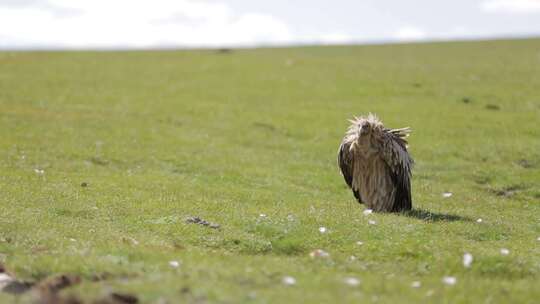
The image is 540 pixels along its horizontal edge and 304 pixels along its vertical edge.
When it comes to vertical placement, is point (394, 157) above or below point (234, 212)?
above

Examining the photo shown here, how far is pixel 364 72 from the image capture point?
5369cm

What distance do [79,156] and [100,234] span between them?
41.4 ft

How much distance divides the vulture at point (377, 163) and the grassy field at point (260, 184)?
0.65 meters

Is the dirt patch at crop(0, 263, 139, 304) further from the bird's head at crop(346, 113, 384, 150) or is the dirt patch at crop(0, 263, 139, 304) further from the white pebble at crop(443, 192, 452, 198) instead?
the white pebble at crop(443, 192, 452, 198)

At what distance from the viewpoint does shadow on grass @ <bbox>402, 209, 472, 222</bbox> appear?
1761 cm

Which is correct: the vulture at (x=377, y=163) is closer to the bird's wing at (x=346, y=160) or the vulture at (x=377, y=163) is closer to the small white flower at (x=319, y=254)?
the bird's wing at (x=346, y=160)

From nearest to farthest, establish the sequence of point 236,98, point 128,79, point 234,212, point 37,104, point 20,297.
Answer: point 20,297, point 234,212, point 37,104, point 236,98, point 128,79

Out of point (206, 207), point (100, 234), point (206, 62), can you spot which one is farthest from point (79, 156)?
point (206, 62)

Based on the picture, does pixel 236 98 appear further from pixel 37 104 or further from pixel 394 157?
pixel 394 157

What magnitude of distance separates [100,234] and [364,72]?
133 ft

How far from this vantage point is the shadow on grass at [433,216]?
1761cm

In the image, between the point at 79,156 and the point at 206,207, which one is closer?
the point at 206,207

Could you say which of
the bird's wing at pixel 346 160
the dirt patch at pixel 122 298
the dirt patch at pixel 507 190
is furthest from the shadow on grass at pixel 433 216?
the dirt patch at pixel 122 298

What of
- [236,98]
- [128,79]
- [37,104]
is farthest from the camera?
[128,79]
